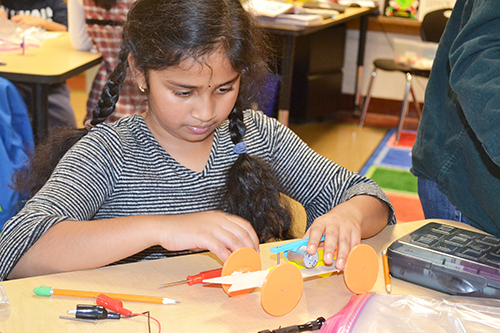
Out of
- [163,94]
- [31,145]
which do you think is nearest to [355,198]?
[163,94]

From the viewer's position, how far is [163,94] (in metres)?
0.93

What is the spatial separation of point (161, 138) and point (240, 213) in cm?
21

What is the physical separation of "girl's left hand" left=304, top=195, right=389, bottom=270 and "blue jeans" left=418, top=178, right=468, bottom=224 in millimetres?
102

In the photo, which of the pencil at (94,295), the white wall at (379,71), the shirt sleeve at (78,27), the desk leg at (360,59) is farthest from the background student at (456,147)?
the white wall at (379,71)

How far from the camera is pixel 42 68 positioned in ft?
6.35

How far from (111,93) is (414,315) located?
71 cm

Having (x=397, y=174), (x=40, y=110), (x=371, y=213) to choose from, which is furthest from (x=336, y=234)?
(x=397, y=174)

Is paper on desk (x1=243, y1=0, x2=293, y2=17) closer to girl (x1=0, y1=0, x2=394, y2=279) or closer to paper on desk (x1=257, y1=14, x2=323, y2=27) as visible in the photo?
paper on desk (x1=257, y1=14, x2=323, y2=27)

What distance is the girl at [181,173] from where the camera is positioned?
2.56ft

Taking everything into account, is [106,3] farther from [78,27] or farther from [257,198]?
[257,198]

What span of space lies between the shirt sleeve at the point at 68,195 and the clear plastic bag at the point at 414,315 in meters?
0.44

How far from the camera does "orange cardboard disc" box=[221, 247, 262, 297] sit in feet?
2.21

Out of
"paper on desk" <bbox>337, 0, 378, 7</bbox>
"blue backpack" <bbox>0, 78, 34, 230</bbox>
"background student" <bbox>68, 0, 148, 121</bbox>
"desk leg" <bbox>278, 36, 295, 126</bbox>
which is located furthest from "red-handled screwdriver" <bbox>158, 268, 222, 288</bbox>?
"paper on desk" <bbox>337, 0, 378, 7</bbox>

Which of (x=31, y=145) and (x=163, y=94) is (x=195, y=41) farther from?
(x=31, y=145)
